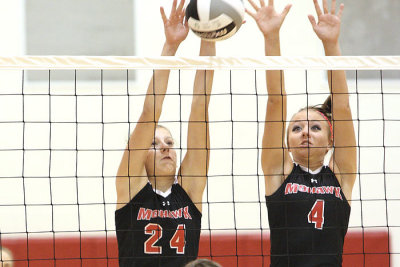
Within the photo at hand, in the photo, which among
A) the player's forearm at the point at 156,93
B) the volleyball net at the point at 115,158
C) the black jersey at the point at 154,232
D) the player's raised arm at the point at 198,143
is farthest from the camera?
the volleyball net at the point at 115,158

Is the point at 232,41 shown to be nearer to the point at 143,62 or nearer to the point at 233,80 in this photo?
the point at 233,80

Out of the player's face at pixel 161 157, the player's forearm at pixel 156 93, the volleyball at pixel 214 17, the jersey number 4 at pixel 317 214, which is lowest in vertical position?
the jersey number 4 at pixel 317 214

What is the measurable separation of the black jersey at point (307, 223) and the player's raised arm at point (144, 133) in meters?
0.76

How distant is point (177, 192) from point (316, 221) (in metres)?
0.80

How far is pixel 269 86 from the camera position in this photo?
13.3 feet

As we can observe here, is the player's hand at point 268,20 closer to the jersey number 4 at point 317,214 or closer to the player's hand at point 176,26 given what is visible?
the player's hand at point 176,26

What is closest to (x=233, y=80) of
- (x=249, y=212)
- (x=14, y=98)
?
(x=249, y=212)

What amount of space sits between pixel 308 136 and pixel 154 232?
1.03 meters

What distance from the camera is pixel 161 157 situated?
159 inches

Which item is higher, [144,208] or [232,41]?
[232,41]

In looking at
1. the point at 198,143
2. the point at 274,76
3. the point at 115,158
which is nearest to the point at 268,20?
the point at 274,76

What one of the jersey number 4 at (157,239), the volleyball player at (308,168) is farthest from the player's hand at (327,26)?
the jersey number 4 at (157,239)

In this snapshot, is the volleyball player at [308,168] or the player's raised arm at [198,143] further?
the player's raised arm at [198,143]

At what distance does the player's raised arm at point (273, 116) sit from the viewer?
3.99 meters
